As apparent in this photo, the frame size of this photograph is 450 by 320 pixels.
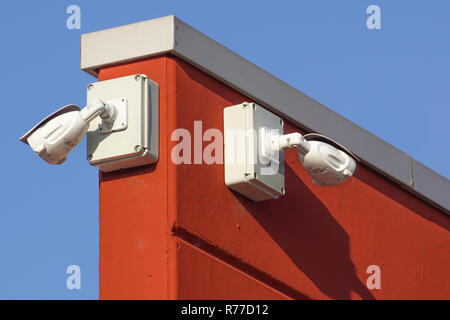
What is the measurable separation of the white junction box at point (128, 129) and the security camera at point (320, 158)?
30.9 inches

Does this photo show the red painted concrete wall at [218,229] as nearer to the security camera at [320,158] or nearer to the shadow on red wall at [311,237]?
the shadow on red wall at [311,237]

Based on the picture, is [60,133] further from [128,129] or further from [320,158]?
[320,158]

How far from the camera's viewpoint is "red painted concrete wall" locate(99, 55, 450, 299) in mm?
7816

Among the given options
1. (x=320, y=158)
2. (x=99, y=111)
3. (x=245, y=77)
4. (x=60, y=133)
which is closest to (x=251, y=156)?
(x=320, y=158)

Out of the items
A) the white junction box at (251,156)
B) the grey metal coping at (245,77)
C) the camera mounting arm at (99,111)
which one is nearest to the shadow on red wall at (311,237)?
the white junction box at (251,156)

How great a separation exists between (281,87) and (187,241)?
147 cm

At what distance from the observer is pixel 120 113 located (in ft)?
26.2

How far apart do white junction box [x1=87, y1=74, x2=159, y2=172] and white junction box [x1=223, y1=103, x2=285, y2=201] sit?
1.72 ft

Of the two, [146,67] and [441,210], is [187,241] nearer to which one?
[146,67]

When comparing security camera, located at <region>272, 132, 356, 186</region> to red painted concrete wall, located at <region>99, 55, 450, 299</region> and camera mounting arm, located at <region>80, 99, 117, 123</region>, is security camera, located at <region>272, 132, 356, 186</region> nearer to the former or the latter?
red painted concrete wall, located at <region>99, 55, 450, 299</region>

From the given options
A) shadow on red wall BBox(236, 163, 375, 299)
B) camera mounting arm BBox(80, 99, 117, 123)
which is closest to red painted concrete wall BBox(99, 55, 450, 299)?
shadow on red wall BBox(236, 163, 375, 299)

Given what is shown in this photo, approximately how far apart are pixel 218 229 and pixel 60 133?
3.51 feet

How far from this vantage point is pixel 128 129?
7922 mm

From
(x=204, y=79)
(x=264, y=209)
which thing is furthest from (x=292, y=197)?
(x=204, y=79)
